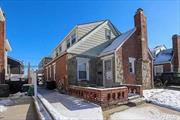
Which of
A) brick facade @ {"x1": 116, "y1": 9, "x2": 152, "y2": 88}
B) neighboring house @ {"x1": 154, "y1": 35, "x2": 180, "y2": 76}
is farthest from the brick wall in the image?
neighboring house @ {"x1": 154, "y1": 35, "x2": 180, "y2": 76}

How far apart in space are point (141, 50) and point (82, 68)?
18.1 feet

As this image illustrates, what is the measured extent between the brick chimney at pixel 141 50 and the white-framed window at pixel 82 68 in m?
4.48

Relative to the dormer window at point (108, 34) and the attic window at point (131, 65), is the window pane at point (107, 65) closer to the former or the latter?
the attic window at point (131, 65)

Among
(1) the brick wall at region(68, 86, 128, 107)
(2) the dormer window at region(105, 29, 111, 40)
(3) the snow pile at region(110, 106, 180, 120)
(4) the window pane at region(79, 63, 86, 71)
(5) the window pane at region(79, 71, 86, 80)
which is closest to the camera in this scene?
(3) the snow pile at region(110, 106, 180, 120)

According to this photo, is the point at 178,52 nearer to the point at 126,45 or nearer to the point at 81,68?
the point at 126,45

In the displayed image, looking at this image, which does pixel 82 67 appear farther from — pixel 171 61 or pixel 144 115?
pixel 171 61

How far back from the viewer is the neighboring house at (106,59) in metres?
13.9

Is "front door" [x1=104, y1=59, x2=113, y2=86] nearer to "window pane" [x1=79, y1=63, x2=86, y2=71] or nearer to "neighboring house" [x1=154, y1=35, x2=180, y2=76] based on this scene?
"window pane" [x1=79, y1=63, x2=86, y2=71]

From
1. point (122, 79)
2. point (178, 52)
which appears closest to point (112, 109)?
point (122, 79)

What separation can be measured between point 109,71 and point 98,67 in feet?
4.58

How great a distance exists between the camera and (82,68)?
14.7 m

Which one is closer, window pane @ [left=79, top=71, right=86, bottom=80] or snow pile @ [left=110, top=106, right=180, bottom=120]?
snow pile @ [left=110, top=106, right=180, bottom=120]

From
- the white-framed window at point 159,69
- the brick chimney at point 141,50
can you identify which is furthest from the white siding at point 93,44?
the white-framed window at point 159,69

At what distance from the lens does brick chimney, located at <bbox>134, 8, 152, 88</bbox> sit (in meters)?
15.2
